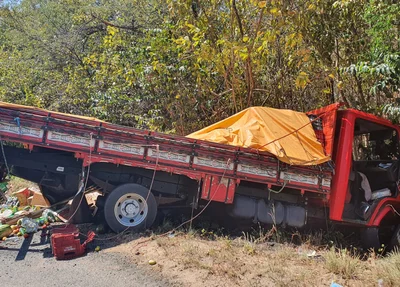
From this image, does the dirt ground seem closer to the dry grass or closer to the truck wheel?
the dry grass

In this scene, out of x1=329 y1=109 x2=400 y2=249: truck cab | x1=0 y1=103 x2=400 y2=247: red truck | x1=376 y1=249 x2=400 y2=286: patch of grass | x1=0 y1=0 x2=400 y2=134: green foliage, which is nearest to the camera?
x1=376 y1=249 x2=400 y2=286: patch of grass

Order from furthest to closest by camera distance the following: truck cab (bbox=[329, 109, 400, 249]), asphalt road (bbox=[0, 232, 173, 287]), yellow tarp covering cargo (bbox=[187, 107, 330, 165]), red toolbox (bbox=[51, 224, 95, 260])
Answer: truck cab (bbox=[329, 109, 400, 249])
yellow tarp covering cargo (bbox=[187, 107, 330, 165])
red toolbox (bbox=[51, 224, 95, 260])
asphalt road (bbox=[0, 232, 173, 287])

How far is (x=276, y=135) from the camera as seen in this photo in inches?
251

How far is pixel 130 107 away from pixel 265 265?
746 cm

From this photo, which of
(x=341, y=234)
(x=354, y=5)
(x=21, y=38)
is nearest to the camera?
(x=341, y=234)

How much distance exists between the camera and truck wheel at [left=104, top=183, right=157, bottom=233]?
245 inches

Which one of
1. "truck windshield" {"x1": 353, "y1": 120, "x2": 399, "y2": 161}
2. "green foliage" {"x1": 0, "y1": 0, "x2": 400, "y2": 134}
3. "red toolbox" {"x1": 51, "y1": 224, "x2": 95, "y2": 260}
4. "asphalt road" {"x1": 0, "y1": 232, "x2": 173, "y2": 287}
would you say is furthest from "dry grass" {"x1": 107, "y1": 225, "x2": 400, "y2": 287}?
"green foliage" {"x1": 0, "y1": 0, "x2": 400, "y2": 134}

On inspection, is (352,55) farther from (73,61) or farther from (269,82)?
(73,61)

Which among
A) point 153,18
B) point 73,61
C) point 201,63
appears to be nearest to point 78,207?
point 201,63

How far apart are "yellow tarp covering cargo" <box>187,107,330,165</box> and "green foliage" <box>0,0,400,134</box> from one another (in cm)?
77

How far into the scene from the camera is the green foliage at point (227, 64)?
688 centimetres

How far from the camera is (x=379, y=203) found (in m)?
6.45

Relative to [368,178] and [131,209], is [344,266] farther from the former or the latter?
[131,209]

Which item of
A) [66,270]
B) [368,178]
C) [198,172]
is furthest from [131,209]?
Result: [368,178]
